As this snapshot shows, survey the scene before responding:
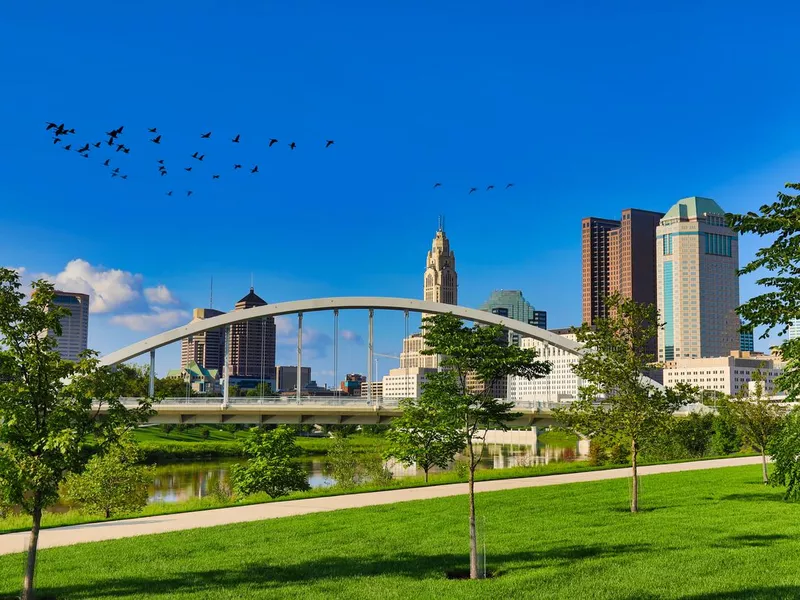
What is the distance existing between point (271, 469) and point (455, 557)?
59.3 ft

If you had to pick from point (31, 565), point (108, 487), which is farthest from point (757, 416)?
point (108, 487)

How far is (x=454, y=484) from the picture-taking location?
2670 centimetres

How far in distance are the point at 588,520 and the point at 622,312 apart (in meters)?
5.02

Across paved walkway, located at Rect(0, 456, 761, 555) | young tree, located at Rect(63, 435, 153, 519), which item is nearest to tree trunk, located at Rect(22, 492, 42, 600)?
paved walkway, located at Rect(0, 456, 761, 555)

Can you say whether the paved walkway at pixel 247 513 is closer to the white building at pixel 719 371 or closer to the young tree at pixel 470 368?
the young tree at pixel 470 368

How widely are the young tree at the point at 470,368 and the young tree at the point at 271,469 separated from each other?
1810cm

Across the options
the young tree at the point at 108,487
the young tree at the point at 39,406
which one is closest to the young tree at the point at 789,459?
the young tree at the point at 39,406

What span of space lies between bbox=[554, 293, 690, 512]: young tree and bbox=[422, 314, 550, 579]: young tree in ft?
20.2

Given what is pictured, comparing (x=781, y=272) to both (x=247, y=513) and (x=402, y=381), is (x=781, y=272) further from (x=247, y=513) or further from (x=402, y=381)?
(x=402, y=381)

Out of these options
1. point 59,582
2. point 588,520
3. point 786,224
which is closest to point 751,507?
point 588,520

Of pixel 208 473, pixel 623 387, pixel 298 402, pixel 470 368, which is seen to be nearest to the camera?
pixel 470 368

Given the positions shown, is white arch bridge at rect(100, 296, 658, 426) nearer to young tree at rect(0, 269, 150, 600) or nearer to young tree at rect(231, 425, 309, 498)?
young tree at rect(231, 425, 309, 498)

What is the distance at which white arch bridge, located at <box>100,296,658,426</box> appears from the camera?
4719cm

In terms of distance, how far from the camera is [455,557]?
13.3 metres
